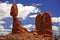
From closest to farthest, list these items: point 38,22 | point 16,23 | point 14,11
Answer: point 16,23 < point 14,11 < point 38,22

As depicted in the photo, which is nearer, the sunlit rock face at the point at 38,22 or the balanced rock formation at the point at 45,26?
the balanced rock formation at the point at 45,26

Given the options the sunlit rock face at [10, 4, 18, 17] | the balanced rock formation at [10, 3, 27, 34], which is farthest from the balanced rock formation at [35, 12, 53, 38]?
the sunlit rock face at [10, 4, 18, 17]

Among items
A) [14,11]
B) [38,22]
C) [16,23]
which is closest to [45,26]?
[38,22]

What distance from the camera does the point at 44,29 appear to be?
6569 centimetres

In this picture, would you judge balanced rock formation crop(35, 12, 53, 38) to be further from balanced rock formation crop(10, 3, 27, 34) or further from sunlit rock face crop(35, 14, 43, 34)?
balanced rock formation crop(10, 3, 27, 34)

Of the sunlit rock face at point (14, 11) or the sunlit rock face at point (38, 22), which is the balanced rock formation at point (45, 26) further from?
the sunlit rock face at point (14, 11)

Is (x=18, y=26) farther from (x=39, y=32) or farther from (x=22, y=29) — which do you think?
(x=39, y=32)

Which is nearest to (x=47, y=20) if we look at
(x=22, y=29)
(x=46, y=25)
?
(x=46, y=25)

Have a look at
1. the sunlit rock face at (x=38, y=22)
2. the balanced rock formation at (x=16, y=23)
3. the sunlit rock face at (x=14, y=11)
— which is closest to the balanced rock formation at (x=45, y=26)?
the sunlit rock face at (x=38, y=22)

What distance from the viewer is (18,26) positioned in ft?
217

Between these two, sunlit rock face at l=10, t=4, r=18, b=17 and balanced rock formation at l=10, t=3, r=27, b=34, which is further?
sunlit rock face at l=10, t=4, r=18, b=17

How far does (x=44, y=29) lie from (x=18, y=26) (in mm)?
7735

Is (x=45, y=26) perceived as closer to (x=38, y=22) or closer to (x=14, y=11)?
(x=38, y=22)

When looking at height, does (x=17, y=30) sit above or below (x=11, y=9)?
below
